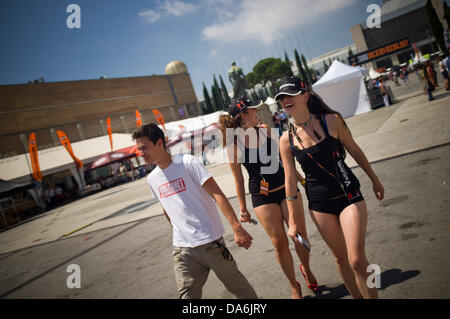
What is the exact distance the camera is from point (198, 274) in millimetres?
2512

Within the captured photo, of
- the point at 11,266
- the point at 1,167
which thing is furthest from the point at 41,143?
the point at 11,266

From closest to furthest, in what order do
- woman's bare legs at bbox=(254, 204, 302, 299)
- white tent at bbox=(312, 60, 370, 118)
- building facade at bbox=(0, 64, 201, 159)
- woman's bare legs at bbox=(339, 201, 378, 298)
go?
woman's bare legs at bbox=(339, 201, 378, 298)
woman's bare legs at bbox=(254, 204, 302, 299)
white tent at bbox=(312, 60, 370, 118)
building facade at bbox=(0, 64, 201, 159)

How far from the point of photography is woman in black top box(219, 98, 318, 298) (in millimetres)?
2896

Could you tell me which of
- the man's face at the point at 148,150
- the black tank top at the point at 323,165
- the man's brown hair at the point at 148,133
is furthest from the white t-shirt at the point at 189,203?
the black tank top at the point at 323,165

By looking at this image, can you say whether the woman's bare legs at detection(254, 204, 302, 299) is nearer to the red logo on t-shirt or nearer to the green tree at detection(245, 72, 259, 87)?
the red logo on t-shirt

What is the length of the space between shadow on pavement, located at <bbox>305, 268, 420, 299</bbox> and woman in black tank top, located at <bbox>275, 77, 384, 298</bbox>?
0.44m

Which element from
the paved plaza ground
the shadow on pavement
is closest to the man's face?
the paved plaza ground

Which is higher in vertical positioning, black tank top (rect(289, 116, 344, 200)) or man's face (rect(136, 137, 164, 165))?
man's face (rect(136, 137, 164, 165))

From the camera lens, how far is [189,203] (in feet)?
8.57

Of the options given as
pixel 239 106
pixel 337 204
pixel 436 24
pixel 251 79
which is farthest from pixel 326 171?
pixel 251 79

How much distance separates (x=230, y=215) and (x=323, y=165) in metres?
0.88

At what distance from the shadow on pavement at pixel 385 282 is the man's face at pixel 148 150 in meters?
2.09
